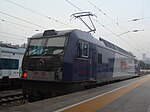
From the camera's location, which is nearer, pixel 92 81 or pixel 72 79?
pixel 72 79

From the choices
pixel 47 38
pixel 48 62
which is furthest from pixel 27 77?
pixel 47 38

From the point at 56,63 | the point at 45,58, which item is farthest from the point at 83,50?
the point at 45,58

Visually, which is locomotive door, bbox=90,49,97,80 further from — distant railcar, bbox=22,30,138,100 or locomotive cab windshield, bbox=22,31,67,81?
locomotive cab windshield, bbox=22,31,67,81

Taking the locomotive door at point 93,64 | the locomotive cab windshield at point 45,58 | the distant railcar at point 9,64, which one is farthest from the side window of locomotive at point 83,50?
the distant railcar at point 9,64

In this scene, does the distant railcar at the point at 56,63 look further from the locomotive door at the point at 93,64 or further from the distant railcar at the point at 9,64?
the distant railcar at the point at 9,64

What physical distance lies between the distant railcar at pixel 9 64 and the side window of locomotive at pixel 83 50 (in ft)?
24.5

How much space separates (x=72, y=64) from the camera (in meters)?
11.4

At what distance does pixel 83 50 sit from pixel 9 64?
8.15m

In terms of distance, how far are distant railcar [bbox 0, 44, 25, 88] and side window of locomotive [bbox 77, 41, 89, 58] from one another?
7.46 m

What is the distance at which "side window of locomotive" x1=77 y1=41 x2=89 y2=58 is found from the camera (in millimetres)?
12047

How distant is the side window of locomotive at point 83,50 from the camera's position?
12.0m

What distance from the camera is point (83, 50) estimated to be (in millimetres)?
12484

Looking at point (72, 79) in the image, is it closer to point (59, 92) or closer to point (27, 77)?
point (59, 92)

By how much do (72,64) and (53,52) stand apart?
102 centimetres
